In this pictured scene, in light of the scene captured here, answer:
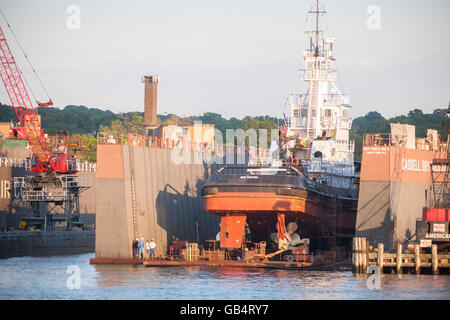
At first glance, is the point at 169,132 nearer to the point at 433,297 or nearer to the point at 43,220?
the point at 43,220

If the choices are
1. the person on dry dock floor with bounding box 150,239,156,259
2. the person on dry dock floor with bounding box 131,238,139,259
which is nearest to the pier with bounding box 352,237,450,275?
the person on dry dock floor with bounding box 150,239,156,259

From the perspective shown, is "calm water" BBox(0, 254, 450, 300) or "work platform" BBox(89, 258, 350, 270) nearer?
"calm water" BBox(0, 254, 450, 300)

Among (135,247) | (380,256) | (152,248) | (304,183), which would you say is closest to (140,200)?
(135,247)

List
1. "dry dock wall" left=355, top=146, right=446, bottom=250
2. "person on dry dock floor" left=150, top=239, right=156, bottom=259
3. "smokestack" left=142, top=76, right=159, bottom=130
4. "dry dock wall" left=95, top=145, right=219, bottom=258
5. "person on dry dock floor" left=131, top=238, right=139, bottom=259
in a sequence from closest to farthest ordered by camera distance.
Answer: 1. "dry dock wall" left=355, top=146, right=446, bottom=250
2. "dry dock wall" left=95, top=145, right=219, bottom=258
3. "person on dry dock floor" left=131, top=238, right=139, bottom=259
4. "person on dry dock floor" left=150, top=239, right=156, bottom=259
5. "smokestack" left=142, top=76, right=159, bottom=130

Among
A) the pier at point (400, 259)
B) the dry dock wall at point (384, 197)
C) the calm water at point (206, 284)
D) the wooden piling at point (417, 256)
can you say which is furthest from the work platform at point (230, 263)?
the wooden piling at point (417, 256)

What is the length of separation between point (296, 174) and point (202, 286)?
37.7ft

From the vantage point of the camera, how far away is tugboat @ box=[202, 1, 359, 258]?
43.6 meters

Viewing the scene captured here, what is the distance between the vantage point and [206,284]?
120 feet

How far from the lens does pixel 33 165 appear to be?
65.6m

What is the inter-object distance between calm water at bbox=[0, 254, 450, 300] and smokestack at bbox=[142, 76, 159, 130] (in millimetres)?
35574

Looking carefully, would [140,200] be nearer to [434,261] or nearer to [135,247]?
[135,247]

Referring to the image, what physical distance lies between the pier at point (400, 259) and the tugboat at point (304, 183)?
493cm

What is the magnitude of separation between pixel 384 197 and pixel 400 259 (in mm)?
3959

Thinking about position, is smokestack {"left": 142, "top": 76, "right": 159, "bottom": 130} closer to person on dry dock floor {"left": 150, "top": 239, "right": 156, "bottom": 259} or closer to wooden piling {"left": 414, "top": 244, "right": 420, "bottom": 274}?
person on dry dock floor {"left": 150, "top": 239, "right": 156, "bottom": 259}
